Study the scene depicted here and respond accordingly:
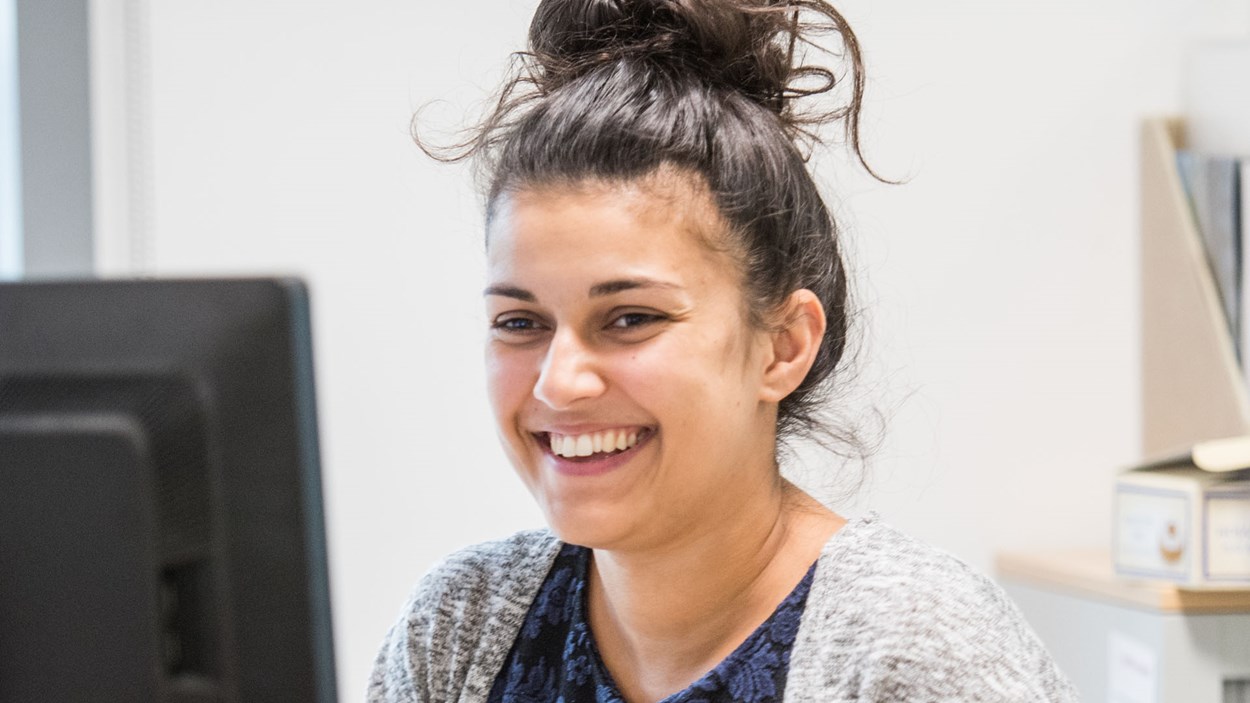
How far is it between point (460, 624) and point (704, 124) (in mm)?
505

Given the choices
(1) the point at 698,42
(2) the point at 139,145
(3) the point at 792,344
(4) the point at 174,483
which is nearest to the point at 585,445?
(3) the point at 792,344

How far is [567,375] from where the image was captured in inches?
41.6

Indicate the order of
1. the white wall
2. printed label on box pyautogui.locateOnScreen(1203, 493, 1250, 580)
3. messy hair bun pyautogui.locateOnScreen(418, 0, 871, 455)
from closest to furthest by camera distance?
1. messy hair bun pyautogui.locateOnScreen(418, 0, 871, 455)
2. printed label on box pyautogui.locateOnScreen(1203, 493, 1250, 580)
3. the white wall

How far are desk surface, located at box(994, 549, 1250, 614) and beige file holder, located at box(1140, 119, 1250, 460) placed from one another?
232mm

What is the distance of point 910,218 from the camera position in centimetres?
216

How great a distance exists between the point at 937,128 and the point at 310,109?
38.4 inches

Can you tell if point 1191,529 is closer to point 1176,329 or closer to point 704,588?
point 1176,329

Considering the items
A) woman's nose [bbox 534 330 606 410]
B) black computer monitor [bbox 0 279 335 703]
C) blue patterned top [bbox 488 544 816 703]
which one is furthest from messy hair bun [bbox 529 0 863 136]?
black computer monitor [bbox 0 279 335 703]

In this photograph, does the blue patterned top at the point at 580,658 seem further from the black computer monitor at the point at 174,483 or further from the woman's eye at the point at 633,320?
the black computer monitor at the point at 174,483

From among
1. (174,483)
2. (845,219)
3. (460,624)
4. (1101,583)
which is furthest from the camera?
(845,219)

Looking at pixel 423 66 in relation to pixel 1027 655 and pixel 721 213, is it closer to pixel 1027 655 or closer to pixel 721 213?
pixel 721 213

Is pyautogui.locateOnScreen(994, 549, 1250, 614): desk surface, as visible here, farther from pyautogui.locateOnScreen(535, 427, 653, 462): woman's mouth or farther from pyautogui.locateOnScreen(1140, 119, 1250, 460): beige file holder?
pyautogui.locateOnScreen(535, 427, 653, 462): woman's mouth

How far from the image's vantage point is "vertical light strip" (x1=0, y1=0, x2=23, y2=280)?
2.10 m

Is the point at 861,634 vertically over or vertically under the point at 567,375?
under
